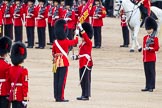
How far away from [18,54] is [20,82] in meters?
0.45

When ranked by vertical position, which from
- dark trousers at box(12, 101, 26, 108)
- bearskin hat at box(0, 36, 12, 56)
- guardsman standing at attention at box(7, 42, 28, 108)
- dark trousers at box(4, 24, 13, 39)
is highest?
bearskin hat at box(0, 36, 12, 56)

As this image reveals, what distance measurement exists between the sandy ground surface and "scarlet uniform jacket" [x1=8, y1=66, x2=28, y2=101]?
6.78 ft

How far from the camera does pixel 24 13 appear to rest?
25.4 m

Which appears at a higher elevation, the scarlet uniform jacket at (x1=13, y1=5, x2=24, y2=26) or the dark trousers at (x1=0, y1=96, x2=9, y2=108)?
the scarlet uniform jacket at (x1=13, y1=5, x2=24, y2=26)

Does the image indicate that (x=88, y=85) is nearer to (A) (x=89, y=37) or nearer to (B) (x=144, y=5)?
(A) (x=89, y=37)

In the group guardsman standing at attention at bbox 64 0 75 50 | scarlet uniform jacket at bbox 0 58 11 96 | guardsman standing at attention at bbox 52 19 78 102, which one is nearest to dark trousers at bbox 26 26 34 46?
guardsman standing at attention at bbox 64 0 75 50

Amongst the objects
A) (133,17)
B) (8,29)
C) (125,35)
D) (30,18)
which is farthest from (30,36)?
(133,17)

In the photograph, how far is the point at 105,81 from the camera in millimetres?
18250

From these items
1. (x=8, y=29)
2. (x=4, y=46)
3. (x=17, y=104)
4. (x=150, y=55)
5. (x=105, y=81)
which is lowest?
(x=105, y=81)

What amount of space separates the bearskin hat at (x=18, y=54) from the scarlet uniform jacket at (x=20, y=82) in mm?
132

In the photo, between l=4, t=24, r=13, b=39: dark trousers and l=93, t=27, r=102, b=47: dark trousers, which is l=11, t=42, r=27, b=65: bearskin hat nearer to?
l=93, t=27, r=102, b=47: dark trousers

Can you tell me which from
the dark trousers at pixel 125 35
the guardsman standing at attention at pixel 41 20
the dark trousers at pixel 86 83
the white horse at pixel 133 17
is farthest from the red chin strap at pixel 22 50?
the dark trousers at pixel 125 35

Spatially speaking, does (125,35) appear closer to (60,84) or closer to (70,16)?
(70,16)

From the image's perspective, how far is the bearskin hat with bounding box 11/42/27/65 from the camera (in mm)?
12531
